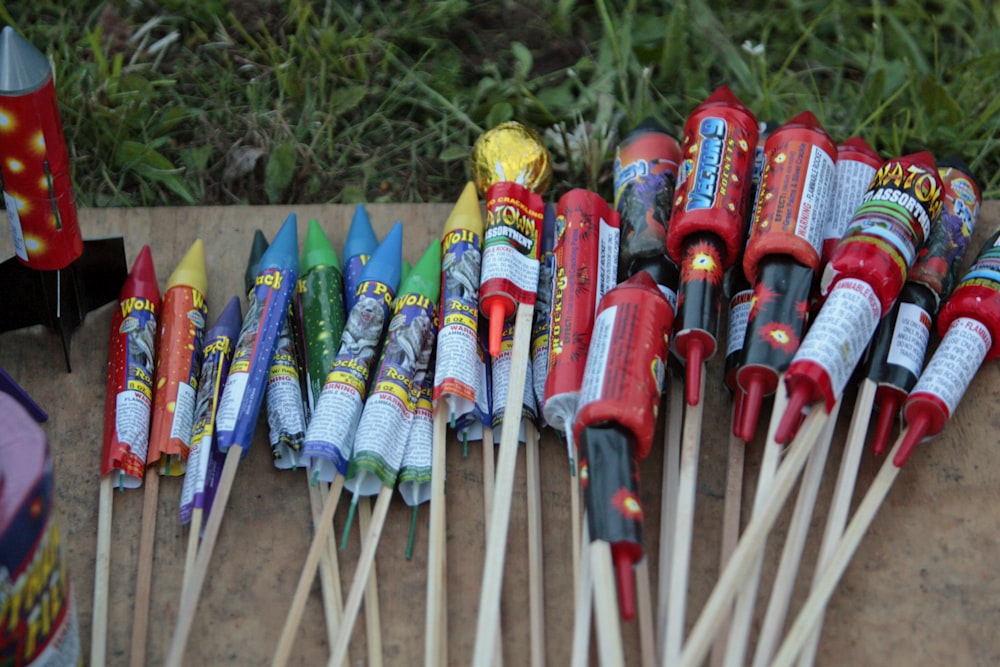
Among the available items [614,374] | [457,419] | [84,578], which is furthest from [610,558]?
[84,578]

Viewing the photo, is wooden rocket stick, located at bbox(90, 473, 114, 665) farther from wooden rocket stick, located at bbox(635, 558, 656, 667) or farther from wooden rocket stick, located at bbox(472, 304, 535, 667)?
wooden rocket stick, located at bbox(635, 558, 656, 667)

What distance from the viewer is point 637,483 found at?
172 centimetres

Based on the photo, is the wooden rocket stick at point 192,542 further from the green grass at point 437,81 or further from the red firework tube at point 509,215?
the green grass at point 437,81

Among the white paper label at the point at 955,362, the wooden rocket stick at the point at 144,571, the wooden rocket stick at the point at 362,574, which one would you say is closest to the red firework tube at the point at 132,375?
the wooden rocket stick at the point at 144,571

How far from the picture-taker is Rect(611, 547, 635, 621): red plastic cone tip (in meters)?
1.62

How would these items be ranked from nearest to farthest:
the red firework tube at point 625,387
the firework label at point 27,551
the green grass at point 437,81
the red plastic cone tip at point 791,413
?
the firework label at point 27,551, the red firework tube at point 625,387, the red plastic cone tip at point 791,413, the green grass at point 437,81

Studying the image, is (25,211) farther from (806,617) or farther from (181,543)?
(806,617)

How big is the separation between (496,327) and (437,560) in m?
0.48

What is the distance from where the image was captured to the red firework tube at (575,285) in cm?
190

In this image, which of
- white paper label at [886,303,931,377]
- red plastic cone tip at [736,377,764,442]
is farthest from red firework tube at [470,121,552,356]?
white paper label at [886,303,931,377]

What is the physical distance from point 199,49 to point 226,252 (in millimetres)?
970

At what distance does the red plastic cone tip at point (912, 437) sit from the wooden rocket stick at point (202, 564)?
1155 millimetres

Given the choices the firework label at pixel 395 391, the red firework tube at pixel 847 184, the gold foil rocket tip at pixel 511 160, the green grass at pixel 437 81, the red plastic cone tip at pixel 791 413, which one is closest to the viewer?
the red plastic cone tip at pixel 791 413

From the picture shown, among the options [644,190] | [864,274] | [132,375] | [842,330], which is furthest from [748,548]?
[132,375]
